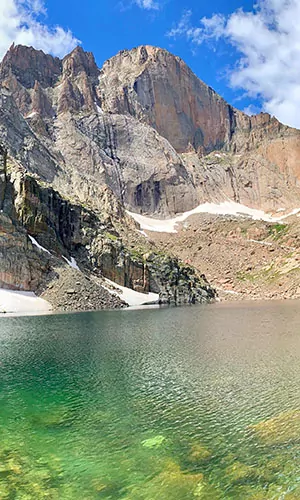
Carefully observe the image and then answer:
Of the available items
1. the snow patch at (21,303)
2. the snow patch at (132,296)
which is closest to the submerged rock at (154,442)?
the snow patch at (21,303)

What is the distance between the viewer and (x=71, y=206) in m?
91.8

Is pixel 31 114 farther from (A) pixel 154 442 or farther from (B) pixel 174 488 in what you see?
(B) pixel 174 488

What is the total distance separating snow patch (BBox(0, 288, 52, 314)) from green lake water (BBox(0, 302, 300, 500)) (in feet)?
109

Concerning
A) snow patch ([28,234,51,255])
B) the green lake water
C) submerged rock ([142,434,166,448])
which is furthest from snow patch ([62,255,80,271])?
submerged rock ([142,434,166,448])

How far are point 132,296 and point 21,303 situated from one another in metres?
26.5

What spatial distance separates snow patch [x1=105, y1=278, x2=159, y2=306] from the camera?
82.1 meters

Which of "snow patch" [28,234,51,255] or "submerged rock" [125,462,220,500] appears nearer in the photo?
"submerged rock" [125,462,220,500]

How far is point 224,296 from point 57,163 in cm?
7526

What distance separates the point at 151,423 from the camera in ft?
48.9

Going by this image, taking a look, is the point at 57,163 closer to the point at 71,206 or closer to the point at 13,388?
the point at 71,206

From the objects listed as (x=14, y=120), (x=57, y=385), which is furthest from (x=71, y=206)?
(x=57, y=385)

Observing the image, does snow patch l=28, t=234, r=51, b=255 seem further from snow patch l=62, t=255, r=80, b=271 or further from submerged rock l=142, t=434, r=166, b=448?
submerged rock l=142, t=434, r=166, b=448

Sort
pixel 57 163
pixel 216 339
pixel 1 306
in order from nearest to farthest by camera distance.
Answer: pixel 216 339, pixel 1 306, pixel 57 163

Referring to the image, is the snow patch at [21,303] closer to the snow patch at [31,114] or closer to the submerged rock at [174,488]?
the submerged rock at [174,488]
